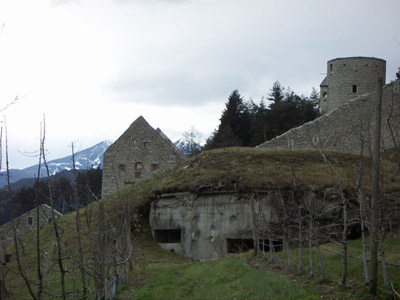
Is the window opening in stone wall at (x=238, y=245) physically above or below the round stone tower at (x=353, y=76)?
below

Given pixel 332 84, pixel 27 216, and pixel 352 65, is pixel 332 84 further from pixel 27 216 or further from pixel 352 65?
pixel 27 216

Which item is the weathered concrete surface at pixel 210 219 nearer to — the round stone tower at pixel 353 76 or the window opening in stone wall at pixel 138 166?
the window opening in stone wall at pixel 138 166

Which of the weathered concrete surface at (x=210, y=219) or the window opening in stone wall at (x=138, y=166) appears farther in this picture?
the window opening in stone wall at (x=138, y=166)

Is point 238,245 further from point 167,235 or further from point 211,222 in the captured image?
point 167,235

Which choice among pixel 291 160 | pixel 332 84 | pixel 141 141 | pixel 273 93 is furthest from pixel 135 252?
pixel 273 93

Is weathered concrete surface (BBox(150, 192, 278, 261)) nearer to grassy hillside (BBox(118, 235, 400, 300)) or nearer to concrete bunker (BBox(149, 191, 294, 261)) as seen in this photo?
concrete bunker (BBox(149, 191, 294, 261))

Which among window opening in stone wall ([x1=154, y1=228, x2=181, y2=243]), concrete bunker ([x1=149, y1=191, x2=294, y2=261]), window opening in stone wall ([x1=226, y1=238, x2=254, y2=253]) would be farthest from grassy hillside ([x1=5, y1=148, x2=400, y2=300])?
window opening in stone wall ([x1=226, y1=238, x2=254, y2=253])

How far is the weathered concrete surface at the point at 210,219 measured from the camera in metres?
21.4

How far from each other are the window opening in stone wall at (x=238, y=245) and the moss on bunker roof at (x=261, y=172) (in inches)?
85.2

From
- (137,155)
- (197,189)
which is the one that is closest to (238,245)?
(197,189)

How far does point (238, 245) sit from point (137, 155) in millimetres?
17621

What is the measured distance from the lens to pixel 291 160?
24.5m

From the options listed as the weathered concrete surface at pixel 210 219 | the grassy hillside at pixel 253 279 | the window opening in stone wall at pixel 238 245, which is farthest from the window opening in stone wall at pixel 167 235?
Answer: the grassy hillside at pixel 253 279

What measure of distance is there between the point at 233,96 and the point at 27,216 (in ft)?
64.4
